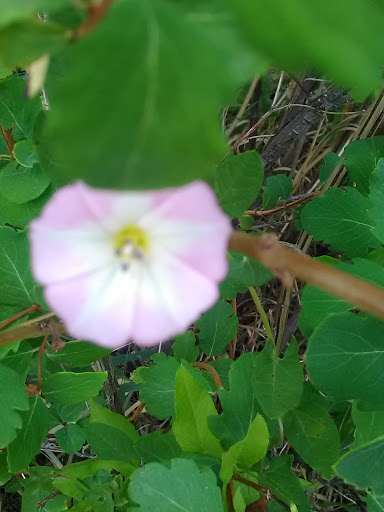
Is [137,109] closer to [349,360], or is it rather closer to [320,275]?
[320,275]

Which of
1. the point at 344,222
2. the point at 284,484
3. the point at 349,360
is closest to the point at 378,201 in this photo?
the point at 344,222

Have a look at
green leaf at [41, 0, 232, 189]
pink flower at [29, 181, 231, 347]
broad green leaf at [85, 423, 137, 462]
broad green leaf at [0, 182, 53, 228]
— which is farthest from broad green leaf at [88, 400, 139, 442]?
green leaf at [41, 0, 232, 189]

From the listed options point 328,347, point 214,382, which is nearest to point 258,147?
point 214,382

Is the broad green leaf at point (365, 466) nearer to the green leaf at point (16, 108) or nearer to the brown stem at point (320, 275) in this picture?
the brown stem at point (320, 275)

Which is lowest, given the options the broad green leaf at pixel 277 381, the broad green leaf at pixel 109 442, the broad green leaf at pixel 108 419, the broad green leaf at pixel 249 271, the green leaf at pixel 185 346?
the broad green leaf at pixel 108 419

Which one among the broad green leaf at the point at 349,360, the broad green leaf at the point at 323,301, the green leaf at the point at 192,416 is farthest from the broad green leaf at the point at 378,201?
the green leaf at the point at 192,416

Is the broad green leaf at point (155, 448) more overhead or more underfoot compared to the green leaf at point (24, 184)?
more underfoot
